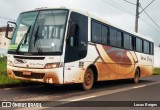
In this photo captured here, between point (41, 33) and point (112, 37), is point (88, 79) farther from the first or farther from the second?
point (112, 37)

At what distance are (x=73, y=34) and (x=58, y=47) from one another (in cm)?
98

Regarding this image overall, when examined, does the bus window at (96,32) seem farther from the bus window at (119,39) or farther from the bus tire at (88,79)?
the bus window at (119,39)

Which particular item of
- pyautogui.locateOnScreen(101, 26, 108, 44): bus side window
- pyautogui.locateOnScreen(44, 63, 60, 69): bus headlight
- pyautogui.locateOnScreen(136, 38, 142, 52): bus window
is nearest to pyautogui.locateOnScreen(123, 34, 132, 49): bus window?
pyautogui.locateOnScreen(136, 38, 142, 52): bus window

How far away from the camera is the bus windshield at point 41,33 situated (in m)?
12.8

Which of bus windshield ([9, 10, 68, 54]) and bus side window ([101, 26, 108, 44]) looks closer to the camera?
bus windshield ([9, 10, 68, 54])

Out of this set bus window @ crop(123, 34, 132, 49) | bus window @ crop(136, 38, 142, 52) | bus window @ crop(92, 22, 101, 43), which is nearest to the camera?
bus window @ crop(92, 22, 101, 43)

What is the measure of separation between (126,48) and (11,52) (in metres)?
8.40

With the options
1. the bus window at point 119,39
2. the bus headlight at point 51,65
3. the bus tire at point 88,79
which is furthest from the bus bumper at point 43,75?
the bus window at point 119,39

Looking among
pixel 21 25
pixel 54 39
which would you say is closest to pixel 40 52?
pixel 54 39

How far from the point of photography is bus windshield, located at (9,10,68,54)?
42.1 ft

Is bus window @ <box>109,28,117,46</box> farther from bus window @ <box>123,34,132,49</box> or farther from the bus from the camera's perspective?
bus window @ <box>123,34,132,49</box>

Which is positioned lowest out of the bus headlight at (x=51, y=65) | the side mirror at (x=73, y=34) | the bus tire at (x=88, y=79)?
the bus tire at (x=88, y=79)

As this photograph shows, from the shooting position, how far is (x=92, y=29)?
1525cm

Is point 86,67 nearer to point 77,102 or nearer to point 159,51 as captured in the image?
point 77,102
